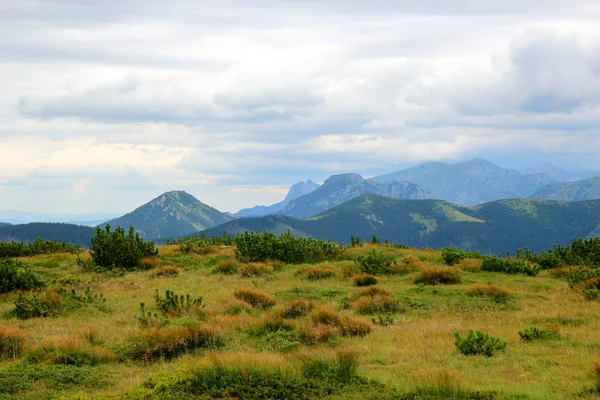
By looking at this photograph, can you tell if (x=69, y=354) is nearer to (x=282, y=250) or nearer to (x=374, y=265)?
(x=374, y=265)

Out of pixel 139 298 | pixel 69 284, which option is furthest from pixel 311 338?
pixel 69 284

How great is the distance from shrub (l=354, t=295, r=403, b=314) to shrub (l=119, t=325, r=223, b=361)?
6.80m

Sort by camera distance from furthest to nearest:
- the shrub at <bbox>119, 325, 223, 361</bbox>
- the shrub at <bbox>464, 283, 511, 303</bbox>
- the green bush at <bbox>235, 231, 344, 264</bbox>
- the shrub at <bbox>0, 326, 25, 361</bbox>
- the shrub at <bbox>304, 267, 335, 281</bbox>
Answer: the green bush at <bbox>235, 231, 344, 264</bbox>
the shrub at <bbox>304, 267, 335, 281</bbox>
the shrub at <bbox>464, 283, 511, 303</bbox>
the shrub at <bbox>119, 325, 223, 361</bbox>
the shrub at <bbox>0, 326, 25, 361</bbox>

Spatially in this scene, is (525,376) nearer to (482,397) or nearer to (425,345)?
(482,397)

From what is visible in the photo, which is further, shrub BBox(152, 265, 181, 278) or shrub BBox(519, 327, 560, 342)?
shrub BBox(152, 265, 181, 278)

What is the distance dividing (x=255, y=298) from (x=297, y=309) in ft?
9.94

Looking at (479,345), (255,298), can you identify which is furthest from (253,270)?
(479,345)

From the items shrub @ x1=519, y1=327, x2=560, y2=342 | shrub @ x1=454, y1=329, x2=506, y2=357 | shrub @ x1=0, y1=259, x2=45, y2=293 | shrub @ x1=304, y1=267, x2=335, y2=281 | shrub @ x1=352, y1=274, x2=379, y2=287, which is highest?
shrub @ x1=0, y1=259, x2=45, y2=293

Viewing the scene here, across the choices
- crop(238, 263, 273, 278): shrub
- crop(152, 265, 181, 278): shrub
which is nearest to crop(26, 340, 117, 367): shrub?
crop(238, 263, 273, 278): shrub

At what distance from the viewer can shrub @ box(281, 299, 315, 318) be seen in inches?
717

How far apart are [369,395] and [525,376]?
152 inches

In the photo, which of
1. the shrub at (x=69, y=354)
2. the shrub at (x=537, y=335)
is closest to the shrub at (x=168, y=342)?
the shrub at (x=69, y=354)

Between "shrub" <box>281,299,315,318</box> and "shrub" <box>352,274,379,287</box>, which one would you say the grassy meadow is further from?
"shrub" <box>352,274,379,287</box>

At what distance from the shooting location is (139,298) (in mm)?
22312
